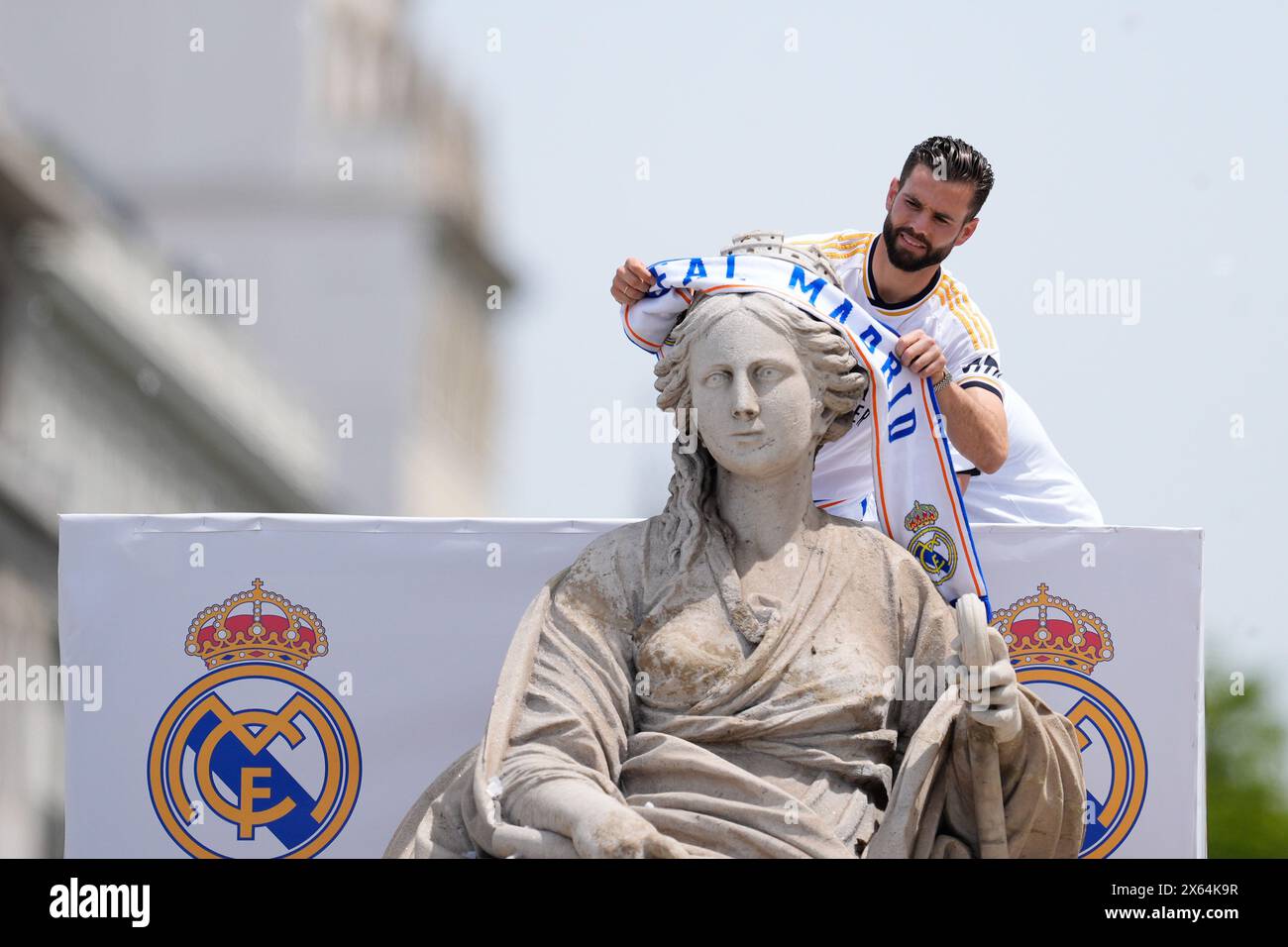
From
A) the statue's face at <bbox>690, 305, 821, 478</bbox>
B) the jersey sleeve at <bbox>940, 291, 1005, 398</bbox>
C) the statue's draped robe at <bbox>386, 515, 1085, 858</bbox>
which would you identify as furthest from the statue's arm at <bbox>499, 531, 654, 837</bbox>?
the jersey sleeve at <bbox>940, 291, 1005, 398</bbox>

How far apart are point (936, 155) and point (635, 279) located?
1571 mm

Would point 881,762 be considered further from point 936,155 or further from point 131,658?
point 131,658

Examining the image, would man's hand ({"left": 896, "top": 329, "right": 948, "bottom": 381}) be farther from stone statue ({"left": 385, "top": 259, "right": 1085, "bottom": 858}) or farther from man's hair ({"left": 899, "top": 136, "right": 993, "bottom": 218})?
man's hair ({"left": 899, "top": 136, "right": 993, "bottom": 218})

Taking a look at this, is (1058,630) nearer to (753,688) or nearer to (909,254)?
(909,254)

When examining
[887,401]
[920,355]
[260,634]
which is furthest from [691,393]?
[260,634]

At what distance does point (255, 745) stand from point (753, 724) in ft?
9.30

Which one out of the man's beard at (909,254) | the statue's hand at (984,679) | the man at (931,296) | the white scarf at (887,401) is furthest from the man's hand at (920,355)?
the statue's hand at (984,679)

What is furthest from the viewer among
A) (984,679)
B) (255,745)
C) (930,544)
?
(255,745)

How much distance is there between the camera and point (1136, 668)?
1225 centimetres

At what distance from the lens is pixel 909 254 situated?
468 inches

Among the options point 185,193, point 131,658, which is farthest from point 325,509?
point 131,658

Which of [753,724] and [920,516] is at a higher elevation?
[920,516]

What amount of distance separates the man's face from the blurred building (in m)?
31.0

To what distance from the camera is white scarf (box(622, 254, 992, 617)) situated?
10828mm
